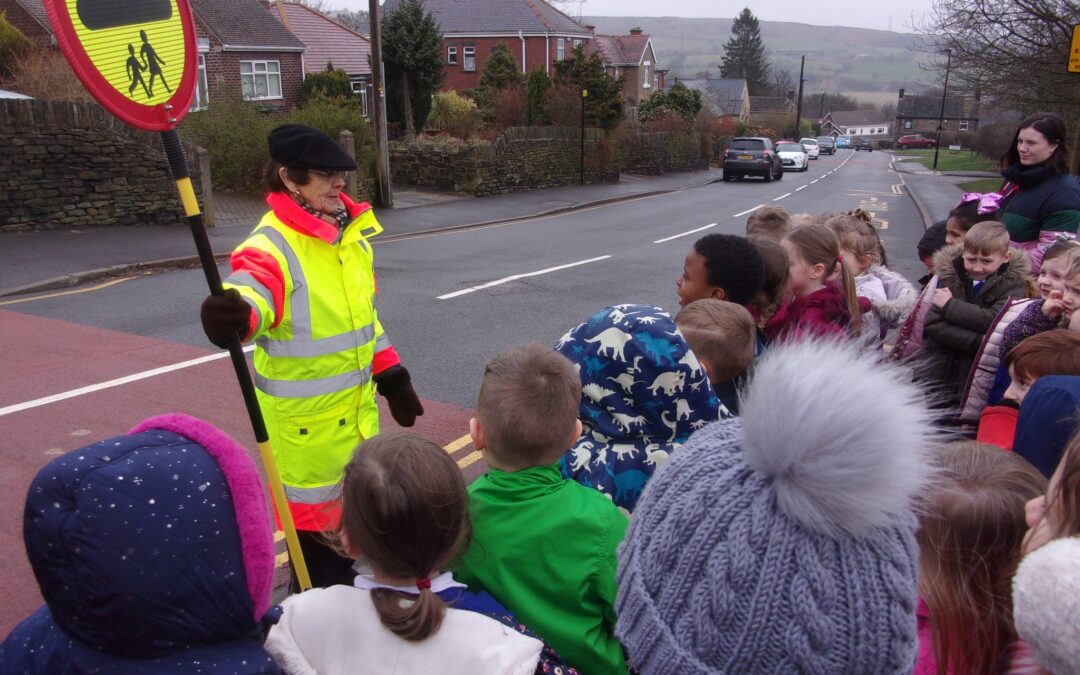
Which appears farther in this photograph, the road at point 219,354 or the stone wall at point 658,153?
the stone wall at point 658,153

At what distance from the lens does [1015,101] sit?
1973 centimetres

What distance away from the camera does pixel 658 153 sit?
116 feet

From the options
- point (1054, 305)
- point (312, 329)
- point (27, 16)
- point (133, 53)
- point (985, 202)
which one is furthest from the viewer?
point (27, 16)

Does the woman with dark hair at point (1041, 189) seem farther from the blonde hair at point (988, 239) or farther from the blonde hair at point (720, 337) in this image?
the blonde hair at point (720, 337)

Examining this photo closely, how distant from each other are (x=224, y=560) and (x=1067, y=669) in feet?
4.29

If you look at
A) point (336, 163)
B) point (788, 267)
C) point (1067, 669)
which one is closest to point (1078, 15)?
point (788, 267)

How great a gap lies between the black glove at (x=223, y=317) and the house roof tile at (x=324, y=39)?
3827 centimetres

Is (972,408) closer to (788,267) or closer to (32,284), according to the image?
(788,267)

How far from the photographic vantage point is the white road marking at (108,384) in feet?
19.0

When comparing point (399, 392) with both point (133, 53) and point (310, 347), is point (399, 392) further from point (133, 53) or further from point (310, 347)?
point (133, 53)

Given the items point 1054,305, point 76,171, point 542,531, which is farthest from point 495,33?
point 542,531

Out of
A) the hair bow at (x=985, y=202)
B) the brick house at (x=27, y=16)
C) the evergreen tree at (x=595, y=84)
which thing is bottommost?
the hair bow at (x=985, y=202)

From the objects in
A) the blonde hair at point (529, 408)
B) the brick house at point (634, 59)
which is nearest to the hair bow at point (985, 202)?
the blonde hair at point (529, 408)

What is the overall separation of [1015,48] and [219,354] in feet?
62.1
